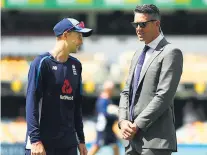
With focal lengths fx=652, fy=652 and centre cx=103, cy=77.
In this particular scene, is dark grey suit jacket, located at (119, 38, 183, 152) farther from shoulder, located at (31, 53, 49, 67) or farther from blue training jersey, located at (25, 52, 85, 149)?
shoulder, located at (31, 53, 49, 67)

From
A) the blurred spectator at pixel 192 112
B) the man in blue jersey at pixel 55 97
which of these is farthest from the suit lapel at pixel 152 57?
the blurred spectator at pixel 192 112

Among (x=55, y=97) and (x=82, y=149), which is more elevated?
(x=55, y=97)

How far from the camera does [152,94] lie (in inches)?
221

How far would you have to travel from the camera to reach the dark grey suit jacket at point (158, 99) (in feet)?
18.1

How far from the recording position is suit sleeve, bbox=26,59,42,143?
18.4 ft

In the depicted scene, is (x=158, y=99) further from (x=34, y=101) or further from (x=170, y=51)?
(x=34, y=101)

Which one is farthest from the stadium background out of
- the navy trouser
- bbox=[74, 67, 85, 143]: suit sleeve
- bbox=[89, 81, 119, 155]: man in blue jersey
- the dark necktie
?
the dark necktie

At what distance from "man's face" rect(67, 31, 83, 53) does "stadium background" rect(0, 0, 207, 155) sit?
1173 centimetres

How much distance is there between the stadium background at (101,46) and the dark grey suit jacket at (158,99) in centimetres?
1194

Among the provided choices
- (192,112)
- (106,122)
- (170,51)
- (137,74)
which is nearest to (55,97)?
(137,74)

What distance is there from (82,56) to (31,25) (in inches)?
173

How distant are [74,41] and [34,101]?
678mm

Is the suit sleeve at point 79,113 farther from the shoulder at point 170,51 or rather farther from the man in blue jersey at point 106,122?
the man in blue jersey at point 106,122

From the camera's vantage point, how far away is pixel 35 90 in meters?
5.66
